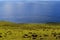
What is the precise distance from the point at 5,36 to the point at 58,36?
→ 5341 millimetres

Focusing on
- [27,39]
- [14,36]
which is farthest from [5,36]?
[27,39]

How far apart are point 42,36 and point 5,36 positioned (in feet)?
12.3

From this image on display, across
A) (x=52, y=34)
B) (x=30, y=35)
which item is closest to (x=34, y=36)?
(x=30, y=35)

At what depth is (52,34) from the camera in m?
26.8

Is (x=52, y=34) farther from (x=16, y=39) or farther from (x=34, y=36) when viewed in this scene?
(x=16, y=39)

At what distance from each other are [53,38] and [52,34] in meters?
2.07

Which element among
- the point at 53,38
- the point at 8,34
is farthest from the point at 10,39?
the point at 53,38

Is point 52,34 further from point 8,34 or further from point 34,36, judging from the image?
point 8,34

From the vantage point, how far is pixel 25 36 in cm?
2555

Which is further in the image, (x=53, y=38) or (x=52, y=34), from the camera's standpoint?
(x=52, y=34)

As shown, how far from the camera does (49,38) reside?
24.6 meters

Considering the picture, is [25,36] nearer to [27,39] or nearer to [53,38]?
[27,39]

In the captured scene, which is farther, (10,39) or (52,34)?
(52,34)

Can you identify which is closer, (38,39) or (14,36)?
(38,39)
